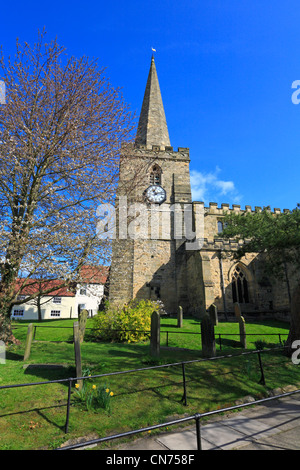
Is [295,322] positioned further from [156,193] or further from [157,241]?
[156,193]

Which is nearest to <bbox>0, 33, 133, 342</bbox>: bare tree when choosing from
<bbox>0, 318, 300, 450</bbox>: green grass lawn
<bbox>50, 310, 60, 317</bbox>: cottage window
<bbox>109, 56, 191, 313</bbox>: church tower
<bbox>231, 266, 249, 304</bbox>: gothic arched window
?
<bbox>0, 318, 300, 450</bbox>: green grass lawn

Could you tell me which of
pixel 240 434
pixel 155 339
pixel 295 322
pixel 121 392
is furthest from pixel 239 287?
pixel 240 434

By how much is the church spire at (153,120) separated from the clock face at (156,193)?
6.17 m

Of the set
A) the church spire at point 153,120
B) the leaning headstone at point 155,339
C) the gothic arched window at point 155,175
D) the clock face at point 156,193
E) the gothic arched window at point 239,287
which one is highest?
the church spire at point 153,120

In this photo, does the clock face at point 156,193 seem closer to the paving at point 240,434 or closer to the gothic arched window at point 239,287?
the gothic arched window at point 239,287

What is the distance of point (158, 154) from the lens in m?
28.1

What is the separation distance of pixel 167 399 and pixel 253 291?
18.3 meters

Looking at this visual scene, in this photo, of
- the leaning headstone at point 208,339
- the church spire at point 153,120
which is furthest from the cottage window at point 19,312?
the leaning headstone at point 208,339

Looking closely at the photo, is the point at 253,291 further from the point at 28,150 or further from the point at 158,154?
the point at 28,150

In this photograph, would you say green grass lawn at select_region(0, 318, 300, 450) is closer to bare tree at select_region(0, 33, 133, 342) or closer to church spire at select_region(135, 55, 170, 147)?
bare tree at select_region(0, 33, 133, 342)

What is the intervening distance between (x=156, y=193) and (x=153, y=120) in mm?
11360

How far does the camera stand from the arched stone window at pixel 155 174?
90.5ft
